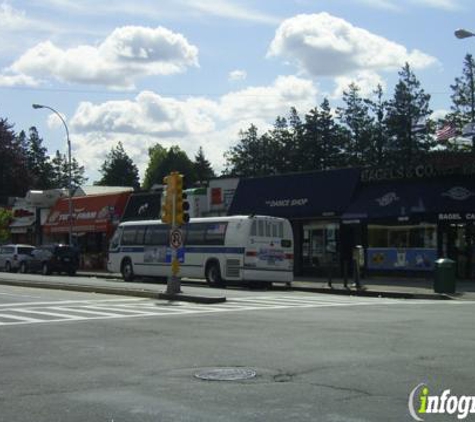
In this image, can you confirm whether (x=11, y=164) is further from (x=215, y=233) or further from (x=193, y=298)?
(x=193, y=298)

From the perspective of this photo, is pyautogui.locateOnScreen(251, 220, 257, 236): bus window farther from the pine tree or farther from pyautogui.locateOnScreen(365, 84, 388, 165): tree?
the pine tree

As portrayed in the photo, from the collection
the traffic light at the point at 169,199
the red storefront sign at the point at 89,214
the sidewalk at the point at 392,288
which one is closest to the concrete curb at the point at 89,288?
the traffic light at the point at 169,199

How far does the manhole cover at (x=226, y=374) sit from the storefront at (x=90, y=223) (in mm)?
39828

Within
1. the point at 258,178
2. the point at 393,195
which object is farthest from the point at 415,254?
the point at 258,178

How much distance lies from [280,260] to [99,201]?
23.7 meters

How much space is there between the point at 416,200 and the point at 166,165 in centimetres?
8515

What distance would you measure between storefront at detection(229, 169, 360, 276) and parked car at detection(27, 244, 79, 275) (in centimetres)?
1093

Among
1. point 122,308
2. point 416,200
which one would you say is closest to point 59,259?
point 416,200

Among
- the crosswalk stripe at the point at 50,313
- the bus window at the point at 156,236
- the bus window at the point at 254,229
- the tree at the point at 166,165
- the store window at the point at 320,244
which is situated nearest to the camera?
the crosswalk stripe at the point at 50,313

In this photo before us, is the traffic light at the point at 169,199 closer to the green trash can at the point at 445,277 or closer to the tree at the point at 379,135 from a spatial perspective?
the green trash can at the point at 445,277

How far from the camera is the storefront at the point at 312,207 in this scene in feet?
115

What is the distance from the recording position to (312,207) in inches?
1410

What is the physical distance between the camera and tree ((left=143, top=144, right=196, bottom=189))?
114562mm

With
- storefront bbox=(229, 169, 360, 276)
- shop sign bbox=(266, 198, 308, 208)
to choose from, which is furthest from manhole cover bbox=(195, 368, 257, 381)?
shop sign bbox=(266, 198, 308, 208)
